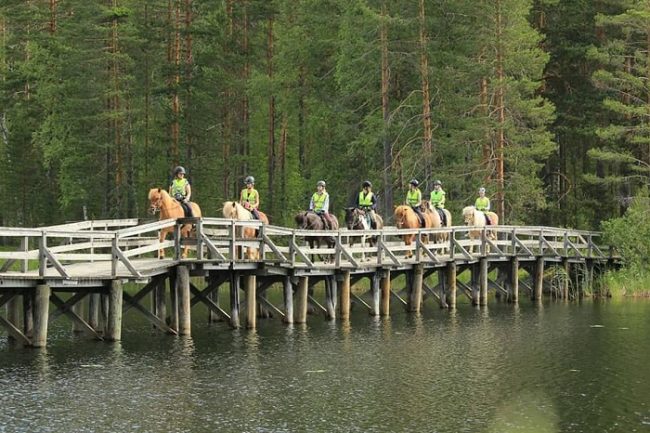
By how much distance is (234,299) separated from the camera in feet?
99.2

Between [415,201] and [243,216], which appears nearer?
[243,216]

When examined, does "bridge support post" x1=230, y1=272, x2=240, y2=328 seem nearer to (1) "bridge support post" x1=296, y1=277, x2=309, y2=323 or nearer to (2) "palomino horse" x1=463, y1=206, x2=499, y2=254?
(1) "bridge support post" x1=296, y1=277, x2=309, y2=323

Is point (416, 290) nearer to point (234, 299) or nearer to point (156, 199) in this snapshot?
point (234, 299)

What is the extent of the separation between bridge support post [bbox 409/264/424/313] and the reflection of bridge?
31 millimetres

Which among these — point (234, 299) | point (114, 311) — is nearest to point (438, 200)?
point (234, 299)

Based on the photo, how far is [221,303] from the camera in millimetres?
39312

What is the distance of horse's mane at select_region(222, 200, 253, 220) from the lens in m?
30.6

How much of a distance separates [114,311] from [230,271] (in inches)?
165

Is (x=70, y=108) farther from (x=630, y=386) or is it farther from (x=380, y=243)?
(x=630, y=386)

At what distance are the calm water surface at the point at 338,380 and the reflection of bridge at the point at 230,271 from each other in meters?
0.84

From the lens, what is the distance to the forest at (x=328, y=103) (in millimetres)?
47281

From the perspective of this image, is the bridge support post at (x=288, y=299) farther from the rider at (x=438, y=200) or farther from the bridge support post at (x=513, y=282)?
the bridge support post at (x=513, y=282)

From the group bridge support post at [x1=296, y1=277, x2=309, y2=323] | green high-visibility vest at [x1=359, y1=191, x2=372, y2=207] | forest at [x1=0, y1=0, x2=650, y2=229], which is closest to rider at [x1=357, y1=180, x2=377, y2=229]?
green high-visibility vest at [x1=359, y1=191, x2=372, y2=207]

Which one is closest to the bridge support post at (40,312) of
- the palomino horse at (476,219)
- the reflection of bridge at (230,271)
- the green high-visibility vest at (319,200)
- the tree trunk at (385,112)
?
the reflection of bridge at (230,271)
